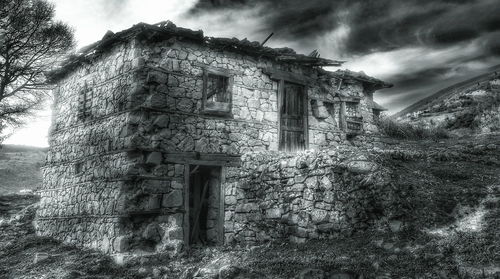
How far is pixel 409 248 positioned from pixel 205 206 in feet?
19.1

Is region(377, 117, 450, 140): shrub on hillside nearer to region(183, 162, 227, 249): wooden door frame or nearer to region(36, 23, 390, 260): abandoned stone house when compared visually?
region(36, 23, 390, 260): abandoned stone house

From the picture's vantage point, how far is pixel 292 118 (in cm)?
1200

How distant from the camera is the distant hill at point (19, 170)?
23.3 m

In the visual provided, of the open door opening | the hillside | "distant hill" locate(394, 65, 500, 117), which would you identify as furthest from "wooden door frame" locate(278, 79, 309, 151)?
"distant hill" locate(394, 65, 500, 117)

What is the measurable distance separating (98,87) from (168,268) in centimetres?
548

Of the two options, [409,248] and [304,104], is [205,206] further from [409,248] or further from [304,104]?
[409,248]

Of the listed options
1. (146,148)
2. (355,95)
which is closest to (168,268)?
(146,148)

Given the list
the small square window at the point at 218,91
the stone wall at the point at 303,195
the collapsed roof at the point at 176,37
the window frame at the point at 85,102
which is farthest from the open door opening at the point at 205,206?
the window frame at the point at 85,102

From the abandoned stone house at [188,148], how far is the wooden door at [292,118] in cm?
3

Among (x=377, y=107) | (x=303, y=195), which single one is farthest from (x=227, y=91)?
(x=377, y=107)

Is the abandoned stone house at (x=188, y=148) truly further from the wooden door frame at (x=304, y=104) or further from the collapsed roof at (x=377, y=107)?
the collapsed roof at (x=377, y=107)

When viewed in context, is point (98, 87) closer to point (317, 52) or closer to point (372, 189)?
point (317, 52)

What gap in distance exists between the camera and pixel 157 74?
9625mm

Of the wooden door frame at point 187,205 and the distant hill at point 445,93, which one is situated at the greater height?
the distant hill at point 445,93
